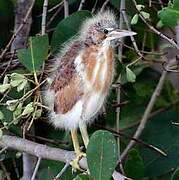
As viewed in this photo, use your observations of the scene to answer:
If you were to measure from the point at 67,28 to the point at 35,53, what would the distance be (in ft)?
0.44

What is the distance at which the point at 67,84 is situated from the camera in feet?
5.29

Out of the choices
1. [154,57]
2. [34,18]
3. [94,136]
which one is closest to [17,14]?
[34,18]

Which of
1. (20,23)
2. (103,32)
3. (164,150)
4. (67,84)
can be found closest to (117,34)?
(103,32)

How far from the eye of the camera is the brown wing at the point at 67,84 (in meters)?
1.59

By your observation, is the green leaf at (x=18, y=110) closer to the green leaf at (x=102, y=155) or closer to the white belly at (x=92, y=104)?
the white belly at (x=92, y=104)

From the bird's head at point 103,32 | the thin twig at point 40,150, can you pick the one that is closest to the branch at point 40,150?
the thin twig at point 40,150

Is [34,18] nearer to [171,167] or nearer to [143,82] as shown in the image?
[143,82]

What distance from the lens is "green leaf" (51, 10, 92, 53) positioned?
1.88m

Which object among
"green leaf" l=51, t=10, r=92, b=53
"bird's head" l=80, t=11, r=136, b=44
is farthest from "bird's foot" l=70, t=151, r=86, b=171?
"green leaf" l=51, t=10, r=92, b=53

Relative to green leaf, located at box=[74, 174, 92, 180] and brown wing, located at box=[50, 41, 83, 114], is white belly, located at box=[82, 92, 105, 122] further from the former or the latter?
green leaf, located at box=[74, 174, 92, 180]

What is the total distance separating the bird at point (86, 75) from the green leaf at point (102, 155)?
0.18m

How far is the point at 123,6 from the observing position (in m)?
1.82

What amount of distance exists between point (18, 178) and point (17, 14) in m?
0.53

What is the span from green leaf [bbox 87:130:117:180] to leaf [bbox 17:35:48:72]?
445 mm
